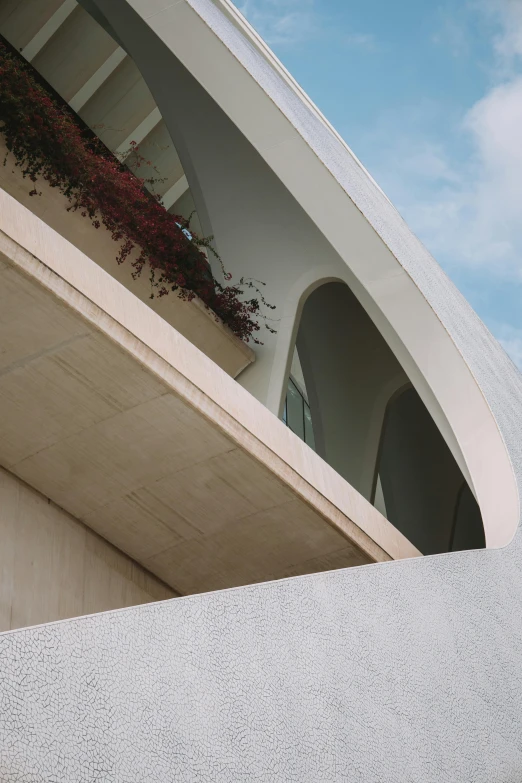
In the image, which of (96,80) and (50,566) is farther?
(96,80)

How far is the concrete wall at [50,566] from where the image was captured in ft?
16.1

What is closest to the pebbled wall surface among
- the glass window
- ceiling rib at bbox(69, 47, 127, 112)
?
the glass window

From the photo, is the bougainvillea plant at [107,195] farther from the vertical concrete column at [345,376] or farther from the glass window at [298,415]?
the glass window at [298,415]

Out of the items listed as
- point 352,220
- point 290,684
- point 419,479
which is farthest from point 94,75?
point 290,684

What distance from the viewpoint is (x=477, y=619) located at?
462 centimetres

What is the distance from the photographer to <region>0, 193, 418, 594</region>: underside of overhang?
4.25 m

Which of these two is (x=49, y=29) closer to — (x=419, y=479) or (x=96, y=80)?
(x=96, y=80)

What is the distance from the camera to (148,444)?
4.87 meters

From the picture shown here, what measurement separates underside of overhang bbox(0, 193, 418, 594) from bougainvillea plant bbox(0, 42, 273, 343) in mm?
2503

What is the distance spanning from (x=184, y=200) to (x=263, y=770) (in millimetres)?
10387

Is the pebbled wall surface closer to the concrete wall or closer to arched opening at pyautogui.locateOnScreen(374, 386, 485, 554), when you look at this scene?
the concrete wall

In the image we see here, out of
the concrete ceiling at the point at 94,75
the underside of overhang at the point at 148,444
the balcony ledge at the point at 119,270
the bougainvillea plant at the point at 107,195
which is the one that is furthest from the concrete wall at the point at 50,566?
the concrete ceiling at the point at 94,75

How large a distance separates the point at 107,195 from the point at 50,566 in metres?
3.43

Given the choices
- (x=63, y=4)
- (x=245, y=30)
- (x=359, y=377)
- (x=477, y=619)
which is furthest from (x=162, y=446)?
(x=63, y=4)
